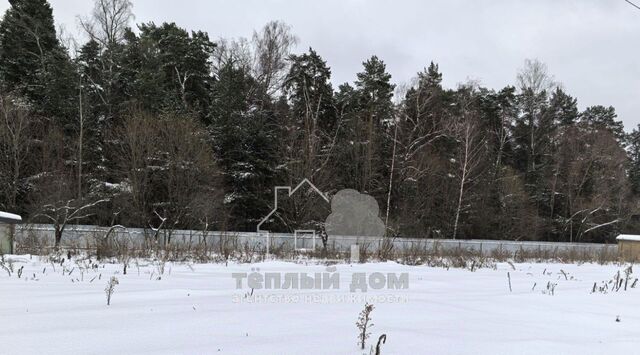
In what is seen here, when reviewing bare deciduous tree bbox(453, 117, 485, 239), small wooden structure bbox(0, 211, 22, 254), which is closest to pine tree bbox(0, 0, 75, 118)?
small wooden structure bbox(0, 211, 22, 254)

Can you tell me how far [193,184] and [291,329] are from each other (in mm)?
22622

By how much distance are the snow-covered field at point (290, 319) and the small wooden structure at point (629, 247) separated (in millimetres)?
14856

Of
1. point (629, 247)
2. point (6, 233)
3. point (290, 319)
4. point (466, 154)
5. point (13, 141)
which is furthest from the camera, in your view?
point (466, 154)

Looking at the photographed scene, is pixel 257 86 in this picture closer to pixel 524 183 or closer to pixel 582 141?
pixel 524 183

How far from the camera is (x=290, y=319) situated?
407 centimetres

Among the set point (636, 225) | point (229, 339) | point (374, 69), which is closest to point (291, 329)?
point (229, 339)

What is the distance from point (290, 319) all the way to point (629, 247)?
20279mm

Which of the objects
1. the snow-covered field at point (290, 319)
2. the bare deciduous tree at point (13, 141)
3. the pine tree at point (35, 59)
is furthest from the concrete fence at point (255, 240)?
the pine tree at point (35, 59)

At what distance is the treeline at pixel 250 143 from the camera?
83.0 ft

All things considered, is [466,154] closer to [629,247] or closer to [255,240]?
[629,247]

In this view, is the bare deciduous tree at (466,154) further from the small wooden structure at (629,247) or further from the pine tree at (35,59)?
the pine tree at (35,59)

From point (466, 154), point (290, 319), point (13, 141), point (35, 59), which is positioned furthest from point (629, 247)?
point (35, 59)

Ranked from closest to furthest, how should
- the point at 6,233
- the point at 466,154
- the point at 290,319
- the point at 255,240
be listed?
the point at 290,319 < the point at 6,233 < the point at 255,240 < the point at 466,154

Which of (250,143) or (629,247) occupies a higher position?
(250,143)
